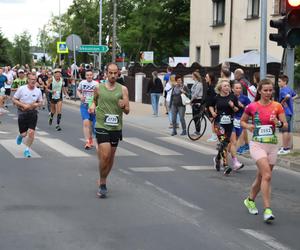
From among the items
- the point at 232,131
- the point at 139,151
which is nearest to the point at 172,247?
the point at 232,131

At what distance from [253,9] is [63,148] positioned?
22279 mm

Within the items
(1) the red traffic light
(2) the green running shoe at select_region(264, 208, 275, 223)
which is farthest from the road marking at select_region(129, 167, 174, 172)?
(2) the green running shoe at select_region(264, 208, 275, 223)

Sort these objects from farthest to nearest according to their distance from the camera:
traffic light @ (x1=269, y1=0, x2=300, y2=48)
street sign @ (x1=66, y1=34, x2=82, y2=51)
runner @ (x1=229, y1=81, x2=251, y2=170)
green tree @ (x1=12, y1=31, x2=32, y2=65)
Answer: green tree @ (x1=12, y1=31, x2=32, y2=65), street sign @ (x1=66, y1=34, x2=82, y2=51), traffic light @ (x1=269, y1=0, x2=300, y2=48), runner @ (x1=229, y1=81, x2=251, y2=170)

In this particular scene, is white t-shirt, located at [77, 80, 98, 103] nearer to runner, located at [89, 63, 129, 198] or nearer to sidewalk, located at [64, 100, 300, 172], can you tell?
sidewalk, located at [64, 100, 300, 172]

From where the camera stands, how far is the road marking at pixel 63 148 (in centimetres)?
1220

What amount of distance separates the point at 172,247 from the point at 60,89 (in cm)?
1279

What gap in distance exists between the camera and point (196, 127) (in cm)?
1594

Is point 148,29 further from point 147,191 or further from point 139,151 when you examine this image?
point 147,191

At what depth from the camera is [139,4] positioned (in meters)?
61.1

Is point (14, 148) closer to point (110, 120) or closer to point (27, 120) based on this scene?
point (27, 120)


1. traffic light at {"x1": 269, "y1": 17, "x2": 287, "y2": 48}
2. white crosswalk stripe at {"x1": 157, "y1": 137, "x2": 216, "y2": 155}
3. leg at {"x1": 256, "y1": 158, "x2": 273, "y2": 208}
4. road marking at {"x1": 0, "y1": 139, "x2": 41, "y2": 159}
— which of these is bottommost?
white crosswalk stripe at {"x1": 157, "y1": 137, "x2": 216, "y2": 155}

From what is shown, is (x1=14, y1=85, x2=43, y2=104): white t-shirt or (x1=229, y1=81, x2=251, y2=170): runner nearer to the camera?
(x1=229, y1=81, x2=251, y2=170): runner

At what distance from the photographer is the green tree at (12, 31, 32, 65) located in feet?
413

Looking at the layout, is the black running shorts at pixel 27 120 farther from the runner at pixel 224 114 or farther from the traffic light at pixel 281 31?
the traffic light at pixel 281 31
